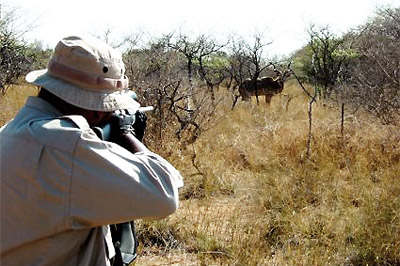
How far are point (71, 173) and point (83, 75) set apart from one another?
24 centimetres

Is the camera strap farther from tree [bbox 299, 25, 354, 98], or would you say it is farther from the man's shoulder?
tree [bbox 299, 25, 354, 98]

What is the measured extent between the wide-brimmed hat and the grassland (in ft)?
7.24

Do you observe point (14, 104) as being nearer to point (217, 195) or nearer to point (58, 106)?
point (217, 195)

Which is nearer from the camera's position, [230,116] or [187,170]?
[187,170]

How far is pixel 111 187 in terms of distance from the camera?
3.72 ft

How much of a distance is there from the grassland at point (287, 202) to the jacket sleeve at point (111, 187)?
7.15ft

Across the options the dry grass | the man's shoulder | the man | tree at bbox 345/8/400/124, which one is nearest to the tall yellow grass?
tree at bbox 345/8/400/124

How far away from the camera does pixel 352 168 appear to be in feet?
16.9

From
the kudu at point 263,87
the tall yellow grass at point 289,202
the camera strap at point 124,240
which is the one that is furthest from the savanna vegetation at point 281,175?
the kudu at point 263,87

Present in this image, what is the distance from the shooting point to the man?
3.71ft

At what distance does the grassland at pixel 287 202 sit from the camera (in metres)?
3.37

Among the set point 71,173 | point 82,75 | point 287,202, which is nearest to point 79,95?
point 82,75

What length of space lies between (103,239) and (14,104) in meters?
8.15

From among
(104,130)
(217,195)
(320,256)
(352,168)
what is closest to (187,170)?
(217,195)
